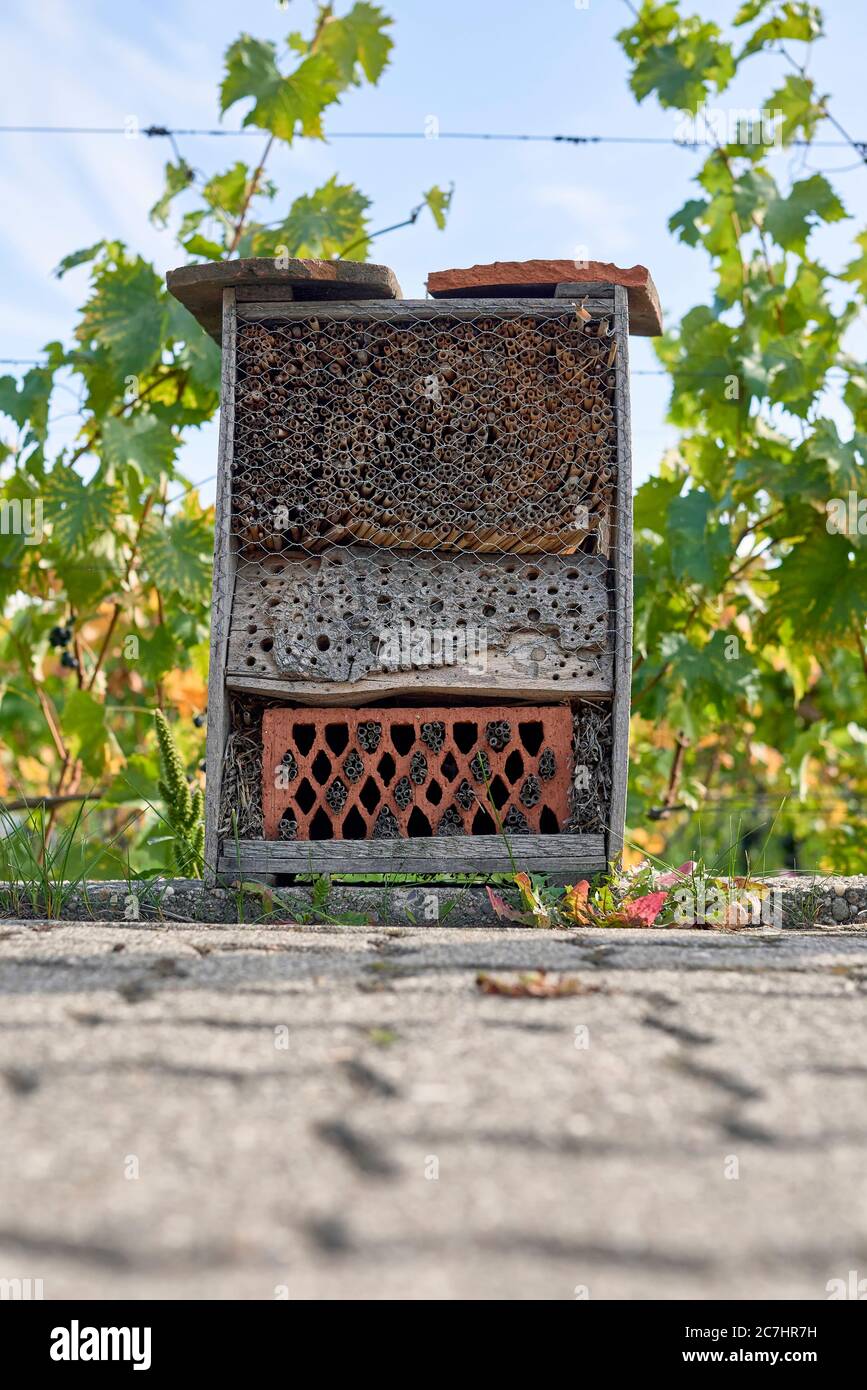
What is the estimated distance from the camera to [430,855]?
3.20m

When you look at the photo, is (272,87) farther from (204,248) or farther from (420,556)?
(420,556)

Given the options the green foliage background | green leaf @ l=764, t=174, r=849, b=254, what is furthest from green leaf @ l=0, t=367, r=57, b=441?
green leaf @ l=764, t=174, r=849, b=254

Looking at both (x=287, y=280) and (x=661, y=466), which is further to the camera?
(x=661, y=466)

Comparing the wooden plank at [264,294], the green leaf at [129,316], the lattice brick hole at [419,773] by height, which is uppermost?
the green leaf at [129,316]

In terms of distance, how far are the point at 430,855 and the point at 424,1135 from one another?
1986 mm

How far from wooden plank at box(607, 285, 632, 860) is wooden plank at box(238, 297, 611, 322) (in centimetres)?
12

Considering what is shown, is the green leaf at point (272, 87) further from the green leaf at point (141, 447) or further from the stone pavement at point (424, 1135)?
the stone pavement at point (424, 1135)

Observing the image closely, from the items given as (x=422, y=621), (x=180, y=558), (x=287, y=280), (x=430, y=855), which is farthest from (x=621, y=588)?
(x=180, y=558)

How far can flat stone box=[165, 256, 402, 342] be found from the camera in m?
3.26

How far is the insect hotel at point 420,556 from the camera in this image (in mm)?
3256

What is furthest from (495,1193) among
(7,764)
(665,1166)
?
(7,764)

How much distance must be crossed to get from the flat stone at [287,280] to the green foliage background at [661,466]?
1045mm

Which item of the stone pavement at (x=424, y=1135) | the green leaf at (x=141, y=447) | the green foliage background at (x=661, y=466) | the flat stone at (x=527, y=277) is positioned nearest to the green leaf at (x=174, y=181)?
the green foliage background at (x=661, y=466)

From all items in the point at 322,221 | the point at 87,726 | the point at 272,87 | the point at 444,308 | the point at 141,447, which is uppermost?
the point at 272,87
